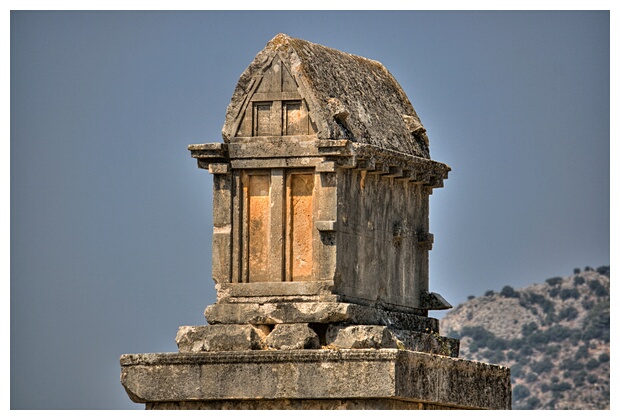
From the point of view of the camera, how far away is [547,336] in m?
71.9

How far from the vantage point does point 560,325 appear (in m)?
72.7

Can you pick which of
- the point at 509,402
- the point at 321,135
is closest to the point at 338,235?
the point at 321,135

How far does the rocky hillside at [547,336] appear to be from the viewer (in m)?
67.2

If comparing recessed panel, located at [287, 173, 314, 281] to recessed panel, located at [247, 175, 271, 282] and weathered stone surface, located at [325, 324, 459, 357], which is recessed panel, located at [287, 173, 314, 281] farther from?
weathered stone surface, located at [325, 324, 459, 357]

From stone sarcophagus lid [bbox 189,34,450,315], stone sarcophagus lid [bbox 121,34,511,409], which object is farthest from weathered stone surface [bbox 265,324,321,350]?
stone sarcophagus lid [bbox 189,34,450,315]

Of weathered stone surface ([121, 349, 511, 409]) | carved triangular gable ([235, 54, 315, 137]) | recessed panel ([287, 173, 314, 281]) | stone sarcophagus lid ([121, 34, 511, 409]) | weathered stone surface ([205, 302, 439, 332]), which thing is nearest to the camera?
weathered stone surface ([121, 349, 511, 409])

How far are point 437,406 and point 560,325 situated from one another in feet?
144

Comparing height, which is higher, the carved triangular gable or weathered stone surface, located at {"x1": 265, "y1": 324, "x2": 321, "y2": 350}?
the carved triangular gable

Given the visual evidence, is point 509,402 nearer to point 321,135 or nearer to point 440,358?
point 440,358

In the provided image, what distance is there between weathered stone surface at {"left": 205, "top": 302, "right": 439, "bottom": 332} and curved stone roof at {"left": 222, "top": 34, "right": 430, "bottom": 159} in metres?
2.12

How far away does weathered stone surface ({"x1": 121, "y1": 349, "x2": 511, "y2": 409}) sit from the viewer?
28.2m

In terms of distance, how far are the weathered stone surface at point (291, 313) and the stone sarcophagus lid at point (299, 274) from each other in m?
0.02

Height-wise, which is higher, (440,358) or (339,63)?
(339,63)

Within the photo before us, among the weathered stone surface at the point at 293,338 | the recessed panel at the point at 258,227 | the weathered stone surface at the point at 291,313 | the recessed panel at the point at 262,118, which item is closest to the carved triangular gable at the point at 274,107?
the recessed panel at the point at 262,118
